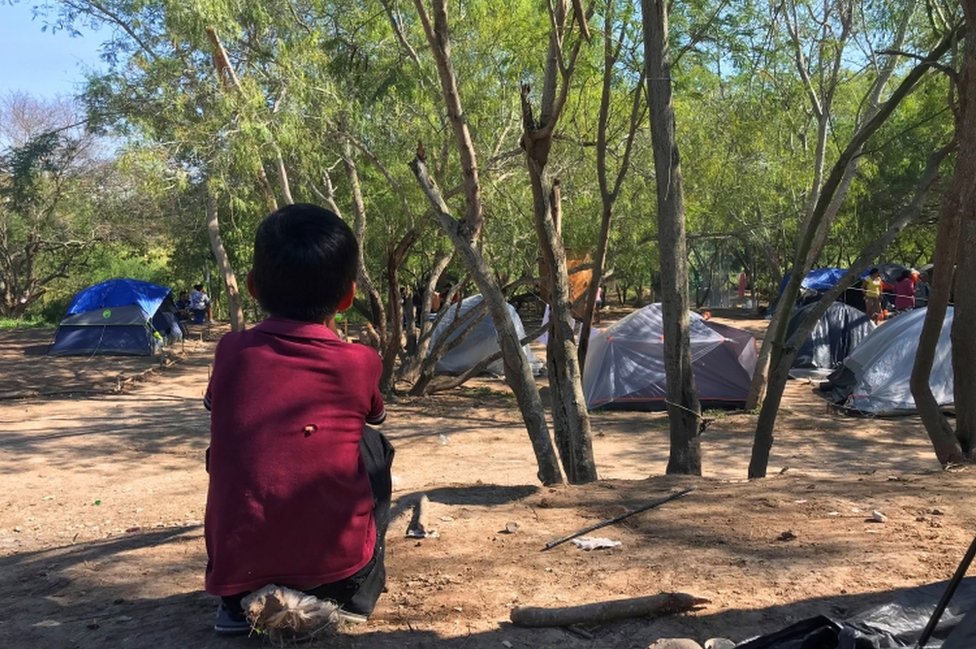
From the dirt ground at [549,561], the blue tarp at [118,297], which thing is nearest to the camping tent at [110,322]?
the blue tarp at [118,297]

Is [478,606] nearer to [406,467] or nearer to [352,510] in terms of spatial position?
[352,510]

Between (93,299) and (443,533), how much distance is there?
20.2m

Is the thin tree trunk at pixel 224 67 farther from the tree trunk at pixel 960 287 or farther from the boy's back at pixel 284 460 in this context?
the boy's back at pixel 284 460

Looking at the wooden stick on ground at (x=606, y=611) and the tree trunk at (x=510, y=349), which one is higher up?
the tree trunk at (x=510, y=349)

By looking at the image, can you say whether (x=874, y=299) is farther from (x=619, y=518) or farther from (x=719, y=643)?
(x=719, y=643)

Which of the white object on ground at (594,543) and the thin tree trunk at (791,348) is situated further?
the thin tree trunk at (791,348)

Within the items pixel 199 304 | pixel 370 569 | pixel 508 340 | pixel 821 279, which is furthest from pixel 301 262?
pixel 199 304

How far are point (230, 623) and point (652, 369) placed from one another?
11919 mm

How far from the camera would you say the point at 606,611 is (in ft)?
9.42

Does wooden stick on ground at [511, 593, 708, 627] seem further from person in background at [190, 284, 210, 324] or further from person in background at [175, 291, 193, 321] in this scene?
person in background at [190, 284, 210, 324]

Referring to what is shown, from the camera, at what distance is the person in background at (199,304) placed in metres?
28.2

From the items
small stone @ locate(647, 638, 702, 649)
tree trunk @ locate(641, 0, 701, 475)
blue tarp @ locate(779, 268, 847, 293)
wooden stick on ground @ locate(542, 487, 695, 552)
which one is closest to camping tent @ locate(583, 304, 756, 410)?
tree trunk @ locate(641, 0, 701, 475)

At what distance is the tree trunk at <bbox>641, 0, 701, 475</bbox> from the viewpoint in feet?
19.2

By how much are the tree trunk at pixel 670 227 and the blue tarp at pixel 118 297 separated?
18146mm
